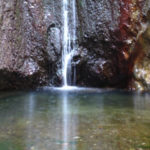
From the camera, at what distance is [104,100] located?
6.92 m

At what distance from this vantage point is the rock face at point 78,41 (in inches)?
348

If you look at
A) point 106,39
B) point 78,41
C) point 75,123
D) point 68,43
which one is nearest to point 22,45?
point 68,43

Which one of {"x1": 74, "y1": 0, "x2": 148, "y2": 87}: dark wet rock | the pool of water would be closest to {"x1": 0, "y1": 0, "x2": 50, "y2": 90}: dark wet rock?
{"x1": 74, "y1": 0, "x2": 148, "y2": 87}: dark wet rock

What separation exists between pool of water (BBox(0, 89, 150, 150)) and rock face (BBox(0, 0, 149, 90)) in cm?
204

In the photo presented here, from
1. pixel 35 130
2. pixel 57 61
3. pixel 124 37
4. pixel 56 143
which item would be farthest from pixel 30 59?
pixel 56 143

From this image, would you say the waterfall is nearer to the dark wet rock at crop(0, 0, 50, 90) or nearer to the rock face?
the rock face

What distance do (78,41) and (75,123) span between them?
5.39 metres

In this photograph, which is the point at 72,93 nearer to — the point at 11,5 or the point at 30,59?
the point at 30,59

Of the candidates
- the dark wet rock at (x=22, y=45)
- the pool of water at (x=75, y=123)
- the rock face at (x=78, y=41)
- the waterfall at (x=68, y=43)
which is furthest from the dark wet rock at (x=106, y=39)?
the pool of water at (x=75, y=123)

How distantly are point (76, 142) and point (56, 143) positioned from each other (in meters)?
0.26

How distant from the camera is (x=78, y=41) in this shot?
9.60 meters

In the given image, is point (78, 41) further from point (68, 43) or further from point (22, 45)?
point (22, 45)

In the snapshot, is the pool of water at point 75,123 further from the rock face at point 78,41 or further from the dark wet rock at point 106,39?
the dark wet rock at point 106,39

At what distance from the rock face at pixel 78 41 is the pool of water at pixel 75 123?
2037mm
